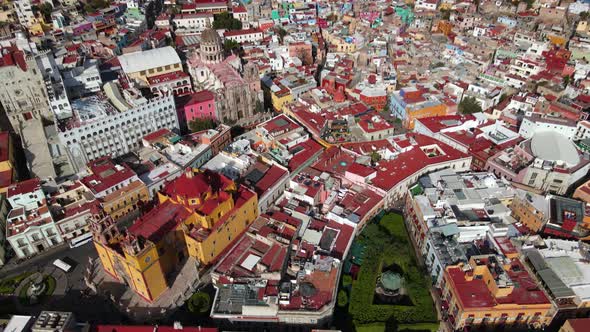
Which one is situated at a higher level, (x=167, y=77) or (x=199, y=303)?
(x=167, y=77)

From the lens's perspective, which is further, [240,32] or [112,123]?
[240,32]

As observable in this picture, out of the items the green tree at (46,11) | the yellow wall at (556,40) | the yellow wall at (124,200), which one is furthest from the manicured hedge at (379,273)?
the green tree at (46,11)

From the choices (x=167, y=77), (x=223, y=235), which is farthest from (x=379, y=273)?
(x=167, y=77)

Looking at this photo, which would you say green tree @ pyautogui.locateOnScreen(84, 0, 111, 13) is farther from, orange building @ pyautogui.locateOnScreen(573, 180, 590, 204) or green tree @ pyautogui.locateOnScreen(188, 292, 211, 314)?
orange building @ pyautogui.locateOnScreen(573, 180, 590, 204)

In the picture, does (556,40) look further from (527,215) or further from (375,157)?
(375,157)

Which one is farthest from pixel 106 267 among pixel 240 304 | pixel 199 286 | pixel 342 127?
pixel 342 127

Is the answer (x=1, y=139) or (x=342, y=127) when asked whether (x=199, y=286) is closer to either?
(x=342, y=127)

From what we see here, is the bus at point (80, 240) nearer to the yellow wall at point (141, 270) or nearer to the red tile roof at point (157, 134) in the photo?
the yellow wall at point (141, 270)
